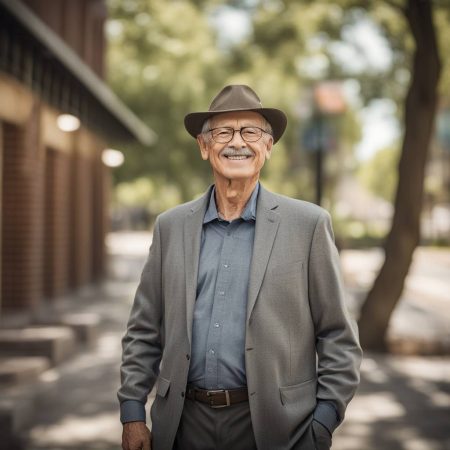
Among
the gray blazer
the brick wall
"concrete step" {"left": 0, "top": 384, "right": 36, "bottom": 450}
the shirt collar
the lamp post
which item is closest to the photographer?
the gray blazer

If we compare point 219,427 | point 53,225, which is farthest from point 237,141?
point 53,225

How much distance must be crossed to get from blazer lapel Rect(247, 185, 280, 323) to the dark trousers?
1.23ft

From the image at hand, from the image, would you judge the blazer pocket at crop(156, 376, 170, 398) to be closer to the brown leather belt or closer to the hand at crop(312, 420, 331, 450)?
the brown leather belt

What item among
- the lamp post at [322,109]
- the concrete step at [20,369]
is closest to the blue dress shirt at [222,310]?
the concrete step at [20,369]

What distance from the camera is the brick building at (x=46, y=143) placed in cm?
1046

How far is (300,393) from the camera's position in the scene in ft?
10.00

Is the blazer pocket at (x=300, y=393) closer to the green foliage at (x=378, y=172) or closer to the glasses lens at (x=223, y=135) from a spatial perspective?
the glasses lens at (x=223, y=135)

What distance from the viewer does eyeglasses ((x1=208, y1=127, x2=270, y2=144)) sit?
10.4 ft

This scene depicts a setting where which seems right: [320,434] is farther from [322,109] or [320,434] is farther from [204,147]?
[322,109]

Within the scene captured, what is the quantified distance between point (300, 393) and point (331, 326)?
28 cm

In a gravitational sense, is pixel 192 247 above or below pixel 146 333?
above

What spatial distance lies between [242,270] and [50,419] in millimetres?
4619

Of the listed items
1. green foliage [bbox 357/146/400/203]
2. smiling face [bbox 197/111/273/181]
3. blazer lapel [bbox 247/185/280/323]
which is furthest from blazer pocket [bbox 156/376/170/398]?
green foliage [bbox 357/146/400/203]

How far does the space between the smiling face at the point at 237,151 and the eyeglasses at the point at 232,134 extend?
0.01 metres
